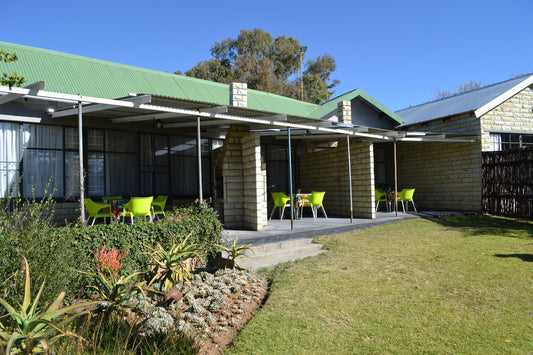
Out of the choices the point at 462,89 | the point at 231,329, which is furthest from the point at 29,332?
the point at 462,89

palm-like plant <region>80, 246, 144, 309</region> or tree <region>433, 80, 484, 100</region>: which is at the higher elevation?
tree <region>433, 80, 484, 100</region>

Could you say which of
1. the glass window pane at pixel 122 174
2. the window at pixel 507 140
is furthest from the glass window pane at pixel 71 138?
the window at pixel 507 140

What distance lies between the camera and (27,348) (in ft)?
9.77

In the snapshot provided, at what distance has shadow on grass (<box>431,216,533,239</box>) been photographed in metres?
9.55

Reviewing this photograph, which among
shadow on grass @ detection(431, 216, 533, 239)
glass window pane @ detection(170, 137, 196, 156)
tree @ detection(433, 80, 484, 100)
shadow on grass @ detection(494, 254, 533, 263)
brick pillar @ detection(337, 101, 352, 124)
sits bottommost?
shadow on grass @ detection(494, 254, 533, 263)

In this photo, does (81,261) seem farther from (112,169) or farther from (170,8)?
(170,8)

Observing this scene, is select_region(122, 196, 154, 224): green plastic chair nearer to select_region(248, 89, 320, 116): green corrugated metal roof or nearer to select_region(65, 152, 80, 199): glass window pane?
select_region(65, 152, 80, 199): glass window pane

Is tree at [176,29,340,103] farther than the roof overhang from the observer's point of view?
Yes

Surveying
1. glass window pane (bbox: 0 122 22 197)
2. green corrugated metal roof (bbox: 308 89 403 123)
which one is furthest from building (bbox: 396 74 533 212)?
glass window pane (bbox: 0 122 22 197)

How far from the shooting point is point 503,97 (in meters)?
13.2

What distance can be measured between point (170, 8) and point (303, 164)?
33.7 ft

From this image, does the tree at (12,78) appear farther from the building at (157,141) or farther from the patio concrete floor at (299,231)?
the patio concrete floor at (299,231)

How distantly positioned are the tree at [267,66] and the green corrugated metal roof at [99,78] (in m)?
18.1

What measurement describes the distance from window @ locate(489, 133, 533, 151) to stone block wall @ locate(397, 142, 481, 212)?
3.08 ft
